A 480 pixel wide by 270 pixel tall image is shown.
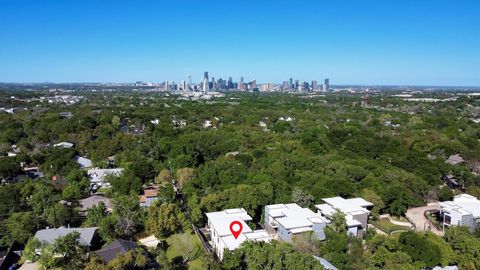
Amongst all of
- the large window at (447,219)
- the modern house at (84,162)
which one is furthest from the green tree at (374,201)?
the modern house at (84,162)

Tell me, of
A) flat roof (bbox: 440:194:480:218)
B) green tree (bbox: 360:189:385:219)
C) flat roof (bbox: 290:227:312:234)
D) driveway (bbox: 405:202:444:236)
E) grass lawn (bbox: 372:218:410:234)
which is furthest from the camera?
green tree (bbox: 360:189:385:219)

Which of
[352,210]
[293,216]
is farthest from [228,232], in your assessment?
[352,210]

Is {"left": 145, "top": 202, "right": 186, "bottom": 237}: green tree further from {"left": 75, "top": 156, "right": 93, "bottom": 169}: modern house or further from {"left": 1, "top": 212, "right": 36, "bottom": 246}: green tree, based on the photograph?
{"left": 75, "top": 156, "right": 93, "bottom": 169}: modern house

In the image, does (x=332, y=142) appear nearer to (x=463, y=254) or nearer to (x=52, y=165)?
(x=463, y=254)

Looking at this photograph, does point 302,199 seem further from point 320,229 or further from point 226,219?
point 226,219

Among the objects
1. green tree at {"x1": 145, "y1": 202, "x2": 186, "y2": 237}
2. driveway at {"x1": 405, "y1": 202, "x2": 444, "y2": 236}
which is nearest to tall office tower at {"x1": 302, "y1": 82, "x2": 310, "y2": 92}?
driveway at {"x1": 405, "y1": 202, "x2": 444, "y2": 236}

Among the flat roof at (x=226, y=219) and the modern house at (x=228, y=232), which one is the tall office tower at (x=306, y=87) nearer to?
the flat roof at (x=226, y=219)
